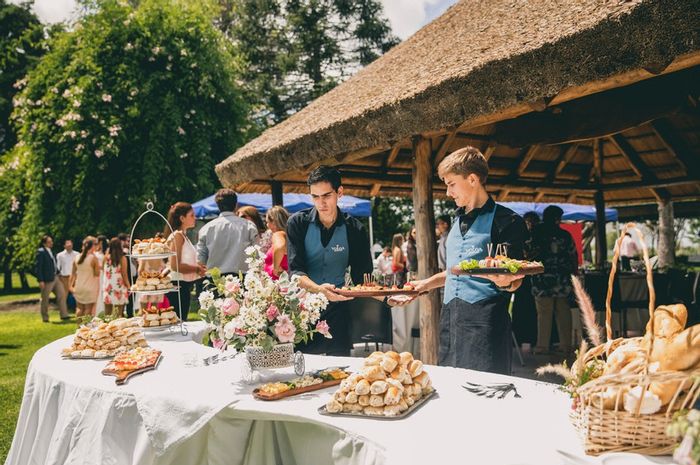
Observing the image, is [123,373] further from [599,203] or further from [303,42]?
[303,42]

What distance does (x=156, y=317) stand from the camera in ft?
12.6

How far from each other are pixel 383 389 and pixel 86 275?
34.8ft

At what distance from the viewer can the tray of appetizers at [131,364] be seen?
8.51ft

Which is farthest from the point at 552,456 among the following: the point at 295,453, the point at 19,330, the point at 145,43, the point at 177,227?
the point at 145,43

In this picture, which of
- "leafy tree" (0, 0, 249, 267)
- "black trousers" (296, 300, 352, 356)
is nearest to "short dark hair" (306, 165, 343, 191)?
"black trousers" (296, 300, 352, 356)

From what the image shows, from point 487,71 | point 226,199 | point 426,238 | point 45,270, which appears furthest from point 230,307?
point 45,270

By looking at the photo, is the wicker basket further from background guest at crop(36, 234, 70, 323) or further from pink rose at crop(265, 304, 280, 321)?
background guest at crop(36, 234, 70, 323)

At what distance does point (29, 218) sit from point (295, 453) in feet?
47.3

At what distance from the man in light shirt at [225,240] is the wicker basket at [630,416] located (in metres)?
4.13

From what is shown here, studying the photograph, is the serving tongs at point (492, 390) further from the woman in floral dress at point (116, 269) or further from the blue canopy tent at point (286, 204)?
the blue canopy tent at point (286, 204)

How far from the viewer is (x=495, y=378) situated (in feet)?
7.65

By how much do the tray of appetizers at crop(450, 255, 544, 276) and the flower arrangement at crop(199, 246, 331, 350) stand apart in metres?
0.68

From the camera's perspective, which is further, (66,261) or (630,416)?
(66,261)

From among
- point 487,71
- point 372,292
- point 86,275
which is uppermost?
point 487,71
